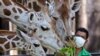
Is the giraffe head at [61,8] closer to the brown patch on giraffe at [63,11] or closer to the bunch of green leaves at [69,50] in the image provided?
the brown patch on giraffe at [63,11]

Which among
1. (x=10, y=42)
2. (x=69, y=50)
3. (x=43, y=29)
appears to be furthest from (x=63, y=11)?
(x=10, y=42)

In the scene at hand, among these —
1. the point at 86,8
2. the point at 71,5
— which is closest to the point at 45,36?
the point at 71,5

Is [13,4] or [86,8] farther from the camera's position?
[86,8]

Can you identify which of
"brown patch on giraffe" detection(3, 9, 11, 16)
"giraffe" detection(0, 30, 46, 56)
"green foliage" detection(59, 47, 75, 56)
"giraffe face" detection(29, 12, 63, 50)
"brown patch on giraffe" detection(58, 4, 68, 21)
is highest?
"brown patch on giraffe" detection(58, 4, 68, 21)

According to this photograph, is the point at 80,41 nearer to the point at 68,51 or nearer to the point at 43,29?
the point at 68,51

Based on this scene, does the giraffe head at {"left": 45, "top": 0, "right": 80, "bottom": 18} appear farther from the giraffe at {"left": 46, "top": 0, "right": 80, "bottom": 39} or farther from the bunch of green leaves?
the bunch of green leaves


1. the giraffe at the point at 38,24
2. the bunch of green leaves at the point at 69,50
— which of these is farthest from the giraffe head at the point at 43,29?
the bunch of green leaves at the point at 69,50

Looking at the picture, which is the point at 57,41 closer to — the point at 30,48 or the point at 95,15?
the point at 30,48

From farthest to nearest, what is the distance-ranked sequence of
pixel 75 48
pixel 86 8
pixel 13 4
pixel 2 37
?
pixel 86 8, pixel 2 37, pixel 13 4, pixel 75 48

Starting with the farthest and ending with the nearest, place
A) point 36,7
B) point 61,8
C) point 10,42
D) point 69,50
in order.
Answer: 1. point 10,42
2. point 36,7
3. point 61,8
4. point 69,50

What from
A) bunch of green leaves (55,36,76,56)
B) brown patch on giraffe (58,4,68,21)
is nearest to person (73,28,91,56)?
bunch of green leaves (55,36,76,56)

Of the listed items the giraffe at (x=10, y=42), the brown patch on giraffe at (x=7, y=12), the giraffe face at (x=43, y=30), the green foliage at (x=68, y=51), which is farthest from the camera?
the giraffe at (x=10, y=42)
